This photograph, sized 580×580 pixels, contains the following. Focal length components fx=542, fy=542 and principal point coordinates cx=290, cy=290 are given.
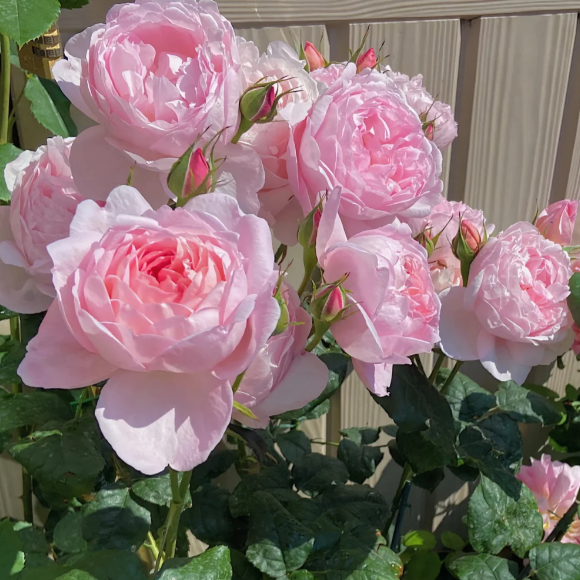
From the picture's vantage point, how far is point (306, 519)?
0.71m

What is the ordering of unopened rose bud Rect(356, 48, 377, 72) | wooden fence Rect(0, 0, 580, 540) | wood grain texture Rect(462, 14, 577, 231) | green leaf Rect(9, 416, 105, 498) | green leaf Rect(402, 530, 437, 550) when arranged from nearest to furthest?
green leaf Rect(9, 416, 105, 498)
unopened rose bud Rect(356, 48, 377, 72)
wooden fence Rect(0, 0, 580, 540)
wood grain texture Rect(462, 14, 577, 231)
green leaf Rect(402, 530, 437, 550)

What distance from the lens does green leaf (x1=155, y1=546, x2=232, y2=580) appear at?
1.45ft

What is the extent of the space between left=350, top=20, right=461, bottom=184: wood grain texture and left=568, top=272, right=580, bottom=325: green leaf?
502 millimetres

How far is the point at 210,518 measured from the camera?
0.77m

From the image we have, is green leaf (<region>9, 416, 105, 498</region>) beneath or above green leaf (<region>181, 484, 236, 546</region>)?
above

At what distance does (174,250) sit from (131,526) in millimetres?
400

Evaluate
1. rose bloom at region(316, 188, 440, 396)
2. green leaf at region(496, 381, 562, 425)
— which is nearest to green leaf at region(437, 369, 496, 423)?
green leaf at region(496, 381, 562, 425)

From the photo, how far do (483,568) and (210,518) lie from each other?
0.44m

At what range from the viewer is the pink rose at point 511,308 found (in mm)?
654

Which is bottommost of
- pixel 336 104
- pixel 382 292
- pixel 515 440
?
pixel 515 440

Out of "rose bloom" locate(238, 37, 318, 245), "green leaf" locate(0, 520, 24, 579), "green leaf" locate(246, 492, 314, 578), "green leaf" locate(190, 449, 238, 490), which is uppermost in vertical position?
"rose bloom" locate(238, 37, 318, 245)

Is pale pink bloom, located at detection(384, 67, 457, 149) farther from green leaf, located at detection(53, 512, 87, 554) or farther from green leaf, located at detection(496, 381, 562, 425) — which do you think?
green leaf, located at detection(53, 512, 87, 554)

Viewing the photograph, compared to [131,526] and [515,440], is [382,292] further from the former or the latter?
[515,440]

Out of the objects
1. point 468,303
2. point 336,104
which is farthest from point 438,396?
point 336,104
